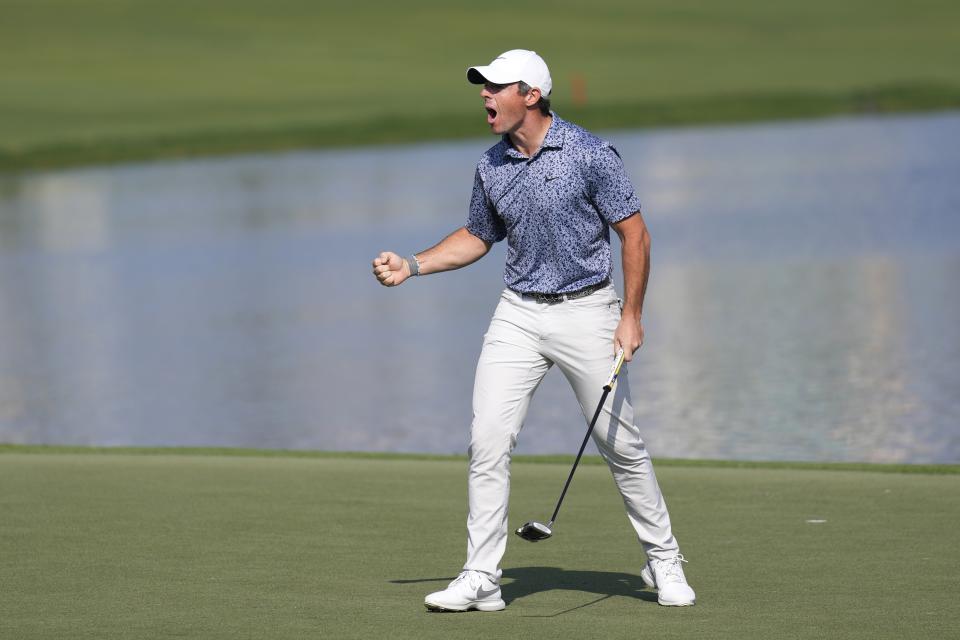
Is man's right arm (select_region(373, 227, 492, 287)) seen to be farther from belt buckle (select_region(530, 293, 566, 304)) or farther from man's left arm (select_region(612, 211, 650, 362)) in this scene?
man's left arm (select_region(612, 211, 650, 362))

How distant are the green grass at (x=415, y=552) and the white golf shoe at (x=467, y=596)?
6cm

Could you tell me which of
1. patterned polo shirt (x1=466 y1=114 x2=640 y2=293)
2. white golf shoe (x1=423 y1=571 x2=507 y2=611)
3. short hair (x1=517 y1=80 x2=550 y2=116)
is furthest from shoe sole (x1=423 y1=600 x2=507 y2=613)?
short hair (x1=517 y1=80 x2=550 y2=116)

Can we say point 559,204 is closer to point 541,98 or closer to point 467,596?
point 541,98

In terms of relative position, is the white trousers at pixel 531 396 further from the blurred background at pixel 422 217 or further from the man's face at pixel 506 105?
the blurred background at pixel 422 217

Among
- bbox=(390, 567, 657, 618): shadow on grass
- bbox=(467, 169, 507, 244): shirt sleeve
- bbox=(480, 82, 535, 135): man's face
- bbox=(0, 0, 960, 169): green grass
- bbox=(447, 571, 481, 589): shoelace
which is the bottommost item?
bbox=(390, 567, 657, 618): shadow on grass

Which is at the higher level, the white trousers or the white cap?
the white cap

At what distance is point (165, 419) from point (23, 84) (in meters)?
49.9

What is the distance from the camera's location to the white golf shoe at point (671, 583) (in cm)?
585

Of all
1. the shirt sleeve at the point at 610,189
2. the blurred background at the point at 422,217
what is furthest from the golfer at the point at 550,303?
the blurred background at the point at 422,217

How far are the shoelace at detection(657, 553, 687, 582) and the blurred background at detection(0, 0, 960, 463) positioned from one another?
4861 mm

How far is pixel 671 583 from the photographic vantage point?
233 inches

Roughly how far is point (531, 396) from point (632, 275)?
51 cm

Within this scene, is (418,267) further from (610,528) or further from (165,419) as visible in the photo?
(165,419)

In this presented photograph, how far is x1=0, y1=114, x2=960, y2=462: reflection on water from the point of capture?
507 inches
